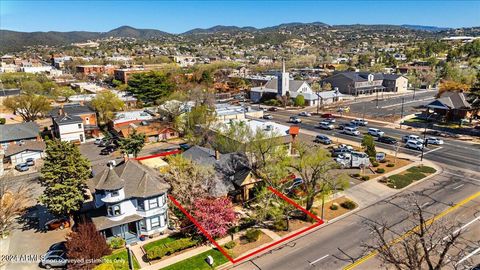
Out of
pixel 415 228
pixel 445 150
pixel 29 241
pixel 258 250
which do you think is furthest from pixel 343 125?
pixel 29 241

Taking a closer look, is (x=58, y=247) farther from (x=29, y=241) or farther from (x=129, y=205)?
(x=129, y=205)

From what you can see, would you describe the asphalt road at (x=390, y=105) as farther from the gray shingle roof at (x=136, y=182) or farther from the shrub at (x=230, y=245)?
the gray shingle roof at (x=136, y=182)

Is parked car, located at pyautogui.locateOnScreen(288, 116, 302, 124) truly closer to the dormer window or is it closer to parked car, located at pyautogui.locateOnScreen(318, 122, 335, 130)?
parked car, located at pyautogui.locateOnScreen(318, 122, 335, 130)

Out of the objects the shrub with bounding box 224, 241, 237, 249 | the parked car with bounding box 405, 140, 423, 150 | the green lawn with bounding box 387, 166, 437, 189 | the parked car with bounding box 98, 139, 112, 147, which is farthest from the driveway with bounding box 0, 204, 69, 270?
the parked car with bounding box 405, 140, 423, 150

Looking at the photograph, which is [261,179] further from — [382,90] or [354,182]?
[382,90]

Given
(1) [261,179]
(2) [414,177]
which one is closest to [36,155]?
(1) [261,179]
